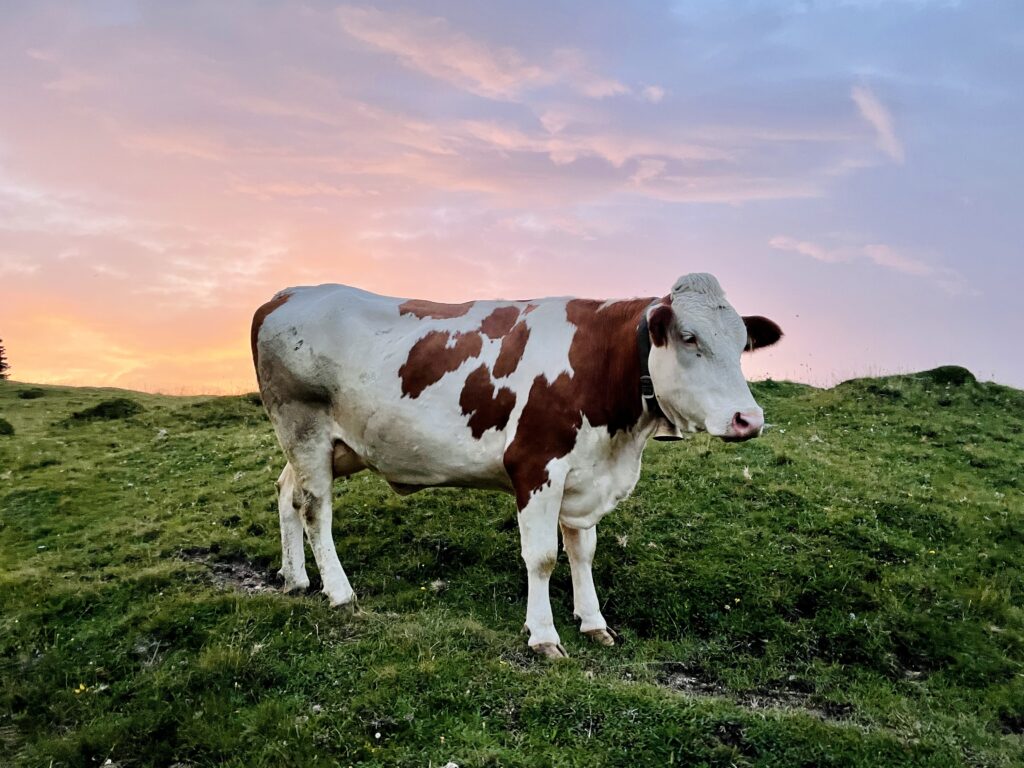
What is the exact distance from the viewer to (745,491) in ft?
38.6

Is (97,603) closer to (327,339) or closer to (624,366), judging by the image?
(327,339)

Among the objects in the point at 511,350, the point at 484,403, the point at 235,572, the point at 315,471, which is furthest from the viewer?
the point at 235,572

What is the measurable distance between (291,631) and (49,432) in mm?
16838

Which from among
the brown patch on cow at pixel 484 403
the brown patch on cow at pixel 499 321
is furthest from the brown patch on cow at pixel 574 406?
the brown patch on cow at pixel 499 321

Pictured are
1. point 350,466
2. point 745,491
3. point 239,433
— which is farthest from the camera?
point 239,433

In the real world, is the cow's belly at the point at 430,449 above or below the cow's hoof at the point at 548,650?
above

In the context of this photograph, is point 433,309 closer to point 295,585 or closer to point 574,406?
point 574,406

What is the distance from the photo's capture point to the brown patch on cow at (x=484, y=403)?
781cm

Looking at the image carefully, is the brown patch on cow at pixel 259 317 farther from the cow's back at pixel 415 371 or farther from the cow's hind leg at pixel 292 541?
the cow's hind leg at pixel 292 541

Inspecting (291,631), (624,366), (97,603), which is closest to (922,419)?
(624,366)

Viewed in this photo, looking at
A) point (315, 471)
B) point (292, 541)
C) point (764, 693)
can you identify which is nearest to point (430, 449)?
point (315, 471)

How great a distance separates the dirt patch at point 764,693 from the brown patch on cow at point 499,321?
389cm

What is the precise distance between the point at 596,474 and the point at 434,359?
2183 millimetres

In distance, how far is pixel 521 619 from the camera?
A: 27.7 feet
